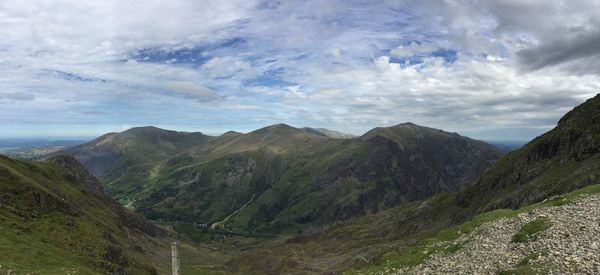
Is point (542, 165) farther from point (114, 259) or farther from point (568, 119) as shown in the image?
point (114, 259)

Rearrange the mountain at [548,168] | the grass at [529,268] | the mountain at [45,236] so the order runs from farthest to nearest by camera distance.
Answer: the mountain at [548,168] → the mountain at [45,236] → the grass at [529,268]

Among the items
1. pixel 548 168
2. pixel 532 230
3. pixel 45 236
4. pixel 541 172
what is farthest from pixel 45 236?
pixel 548 168

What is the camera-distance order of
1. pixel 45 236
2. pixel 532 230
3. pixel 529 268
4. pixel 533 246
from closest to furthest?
pixel 529 268 → pixel 533 246 → pixel 532 230 → pixel 45 236

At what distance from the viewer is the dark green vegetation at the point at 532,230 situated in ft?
135

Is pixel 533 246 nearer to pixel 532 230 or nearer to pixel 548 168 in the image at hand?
pixel 532 230

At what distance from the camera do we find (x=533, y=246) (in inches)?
1505

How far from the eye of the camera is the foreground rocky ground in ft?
105

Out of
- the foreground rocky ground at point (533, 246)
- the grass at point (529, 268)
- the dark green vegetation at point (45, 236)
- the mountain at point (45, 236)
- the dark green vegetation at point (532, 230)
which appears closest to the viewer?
the grass at point (529, 268)

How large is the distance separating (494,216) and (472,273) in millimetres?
23538

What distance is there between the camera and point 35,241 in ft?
280

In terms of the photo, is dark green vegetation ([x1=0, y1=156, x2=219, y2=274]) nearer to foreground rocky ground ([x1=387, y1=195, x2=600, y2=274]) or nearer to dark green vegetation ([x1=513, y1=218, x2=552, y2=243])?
foreground rocky ground ([x1=387, y1=195, x2=600, y2=274])

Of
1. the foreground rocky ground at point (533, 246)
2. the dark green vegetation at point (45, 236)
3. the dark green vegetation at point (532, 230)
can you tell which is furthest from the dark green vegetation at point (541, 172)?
the dark green vegetation at point (45, 236)

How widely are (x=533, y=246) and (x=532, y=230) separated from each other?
15.6 feet

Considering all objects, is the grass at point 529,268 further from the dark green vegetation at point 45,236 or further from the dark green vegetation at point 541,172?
the dark green vegetation at point 45,236
